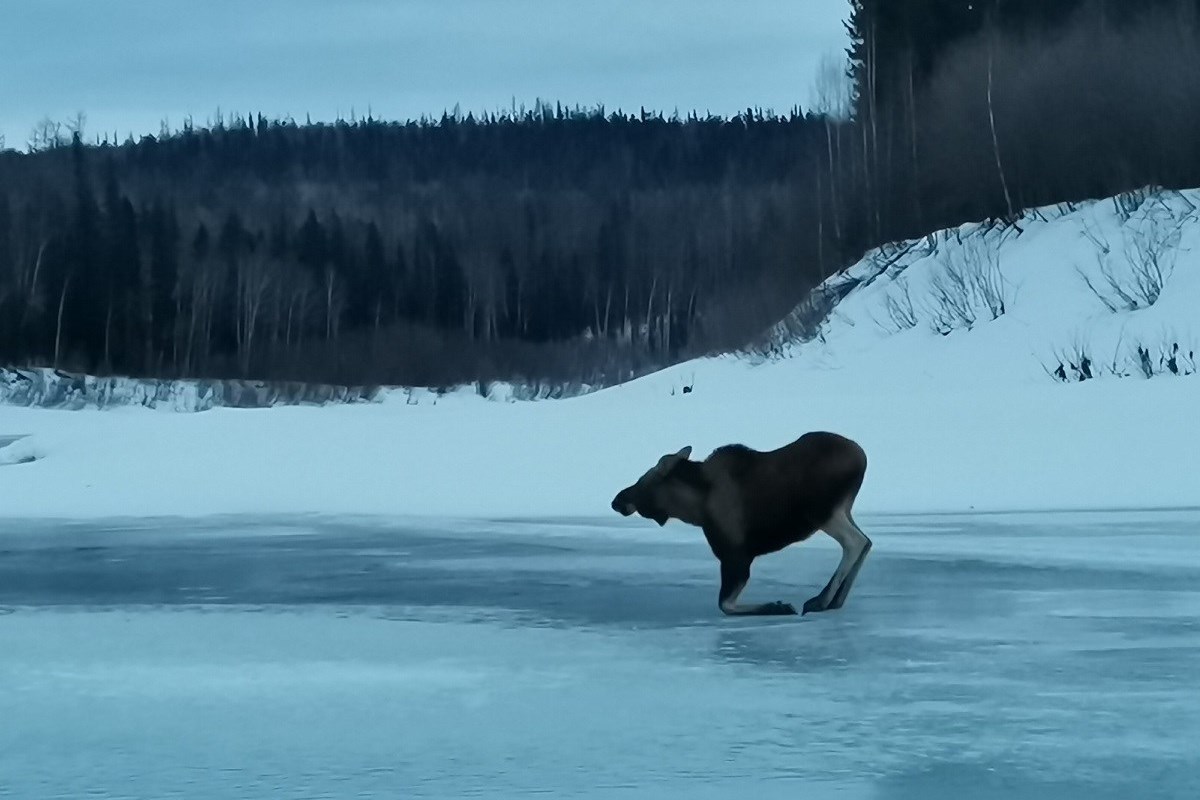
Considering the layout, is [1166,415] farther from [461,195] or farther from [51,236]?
[461,195]

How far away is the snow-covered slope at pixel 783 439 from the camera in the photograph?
50.5 ft

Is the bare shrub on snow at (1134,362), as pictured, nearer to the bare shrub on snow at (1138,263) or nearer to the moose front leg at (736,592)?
the bare shrub on snow at (1138,263)

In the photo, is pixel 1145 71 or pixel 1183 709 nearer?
pixel 1183 709

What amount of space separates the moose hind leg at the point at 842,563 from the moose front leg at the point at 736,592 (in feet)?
0.77

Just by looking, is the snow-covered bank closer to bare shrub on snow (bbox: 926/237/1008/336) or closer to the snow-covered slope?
bare shrub on snow (bbox: 926/237/1008/336)

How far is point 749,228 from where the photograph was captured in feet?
232

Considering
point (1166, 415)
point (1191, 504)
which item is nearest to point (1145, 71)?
point (1166, 415)

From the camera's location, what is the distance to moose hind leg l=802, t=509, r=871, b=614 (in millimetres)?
8242

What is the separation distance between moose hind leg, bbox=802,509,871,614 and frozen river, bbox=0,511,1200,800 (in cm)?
16

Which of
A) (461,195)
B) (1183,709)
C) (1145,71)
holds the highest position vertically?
(461,195)

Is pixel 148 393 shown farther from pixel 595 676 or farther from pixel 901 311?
pixel 595 676

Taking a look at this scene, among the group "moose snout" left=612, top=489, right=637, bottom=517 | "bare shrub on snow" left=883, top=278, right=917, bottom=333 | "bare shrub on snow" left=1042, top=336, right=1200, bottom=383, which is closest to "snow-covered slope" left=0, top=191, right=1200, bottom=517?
"bare shrub on snow" left=1042, top=336, right=1200, bottom=383

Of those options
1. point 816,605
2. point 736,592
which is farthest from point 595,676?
point 816,605

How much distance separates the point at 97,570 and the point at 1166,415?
37.6ft
